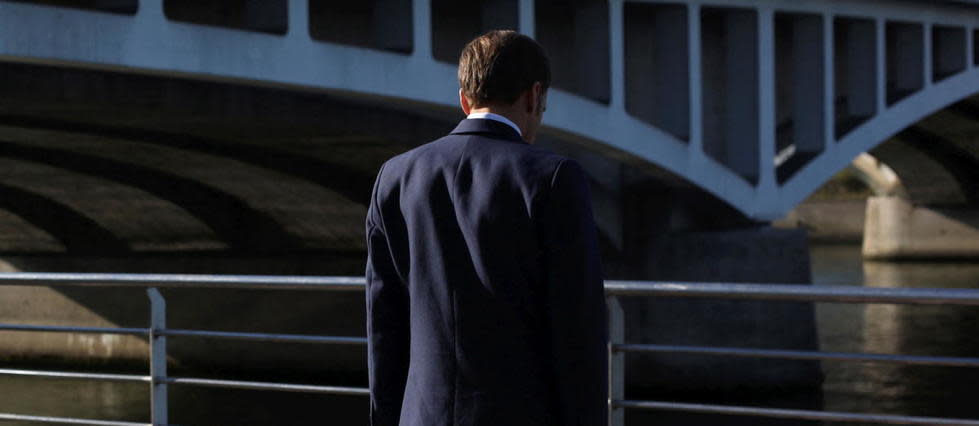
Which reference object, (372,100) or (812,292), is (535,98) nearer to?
(812,292)

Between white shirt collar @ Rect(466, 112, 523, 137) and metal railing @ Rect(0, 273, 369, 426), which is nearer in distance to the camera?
white shirt collar @ Rect(466, 112, 523, 137)

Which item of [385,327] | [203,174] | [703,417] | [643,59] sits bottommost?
[703,417]

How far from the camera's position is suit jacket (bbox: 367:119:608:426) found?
2773 millimetres

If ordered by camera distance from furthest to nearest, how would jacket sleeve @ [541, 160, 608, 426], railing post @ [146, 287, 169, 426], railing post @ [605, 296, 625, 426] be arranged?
railing post @ [146, 287, 169, 426] < railing post @ [605, 296, 625, 426] < jacket sleeve @ [541, 160, 608, 426]

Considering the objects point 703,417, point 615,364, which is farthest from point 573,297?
point 703,417

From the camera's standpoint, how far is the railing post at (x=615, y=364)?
4.35 m

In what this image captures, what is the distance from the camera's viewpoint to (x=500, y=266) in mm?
2836

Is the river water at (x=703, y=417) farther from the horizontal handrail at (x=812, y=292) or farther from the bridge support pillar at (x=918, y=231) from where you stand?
the bridge support pillar at (x=918, y=231)

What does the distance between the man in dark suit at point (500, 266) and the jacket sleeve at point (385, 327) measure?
73 millimetres

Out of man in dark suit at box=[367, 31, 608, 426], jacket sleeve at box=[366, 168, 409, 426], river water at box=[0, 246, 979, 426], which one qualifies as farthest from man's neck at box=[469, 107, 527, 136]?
river water at box=[0, 246, 979, 426]

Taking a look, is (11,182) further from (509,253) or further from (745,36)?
(509,253)

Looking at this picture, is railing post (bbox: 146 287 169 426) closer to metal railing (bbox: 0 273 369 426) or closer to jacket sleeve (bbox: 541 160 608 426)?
metal railing (bbox: 0 273 369 426)

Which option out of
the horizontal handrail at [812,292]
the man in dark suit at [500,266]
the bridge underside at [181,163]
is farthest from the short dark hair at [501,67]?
the bridge underside at [181,163]

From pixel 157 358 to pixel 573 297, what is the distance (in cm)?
270
